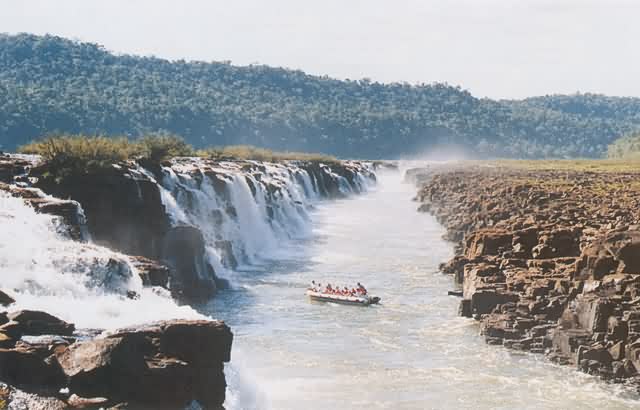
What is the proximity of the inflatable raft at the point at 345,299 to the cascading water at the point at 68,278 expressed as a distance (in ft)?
37.7

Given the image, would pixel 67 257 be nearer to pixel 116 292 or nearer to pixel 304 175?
pixel 116 292

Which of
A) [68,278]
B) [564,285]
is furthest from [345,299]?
[68,278]

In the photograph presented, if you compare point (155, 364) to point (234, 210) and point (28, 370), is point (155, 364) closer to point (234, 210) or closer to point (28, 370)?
point (28, 370)

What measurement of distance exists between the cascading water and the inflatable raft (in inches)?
452

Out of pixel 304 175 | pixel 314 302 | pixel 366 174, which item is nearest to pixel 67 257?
pixel 314 302

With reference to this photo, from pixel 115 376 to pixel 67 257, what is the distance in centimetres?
1130

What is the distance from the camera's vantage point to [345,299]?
41.6m

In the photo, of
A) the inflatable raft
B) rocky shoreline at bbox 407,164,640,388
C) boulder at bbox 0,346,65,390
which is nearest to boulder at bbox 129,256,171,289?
the inflatable raft

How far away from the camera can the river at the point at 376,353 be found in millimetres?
27625

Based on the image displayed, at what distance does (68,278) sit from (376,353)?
1083cm

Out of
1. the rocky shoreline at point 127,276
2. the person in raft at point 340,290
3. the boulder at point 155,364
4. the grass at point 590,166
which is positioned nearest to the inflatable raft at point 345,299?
the person in raft at point 340,290

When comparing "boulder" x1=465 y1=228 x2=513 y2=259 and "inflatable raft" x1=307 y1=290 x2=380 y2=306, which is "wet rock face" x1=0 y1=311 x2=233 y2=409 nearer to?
"inflatable raft" x1=307 y1=290 x2=380 y2=306

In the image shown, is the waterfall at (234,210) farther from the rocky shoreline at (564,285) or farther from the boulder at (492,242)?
the boulder at (492,242)

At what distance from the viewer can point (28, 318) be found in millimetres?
22281
